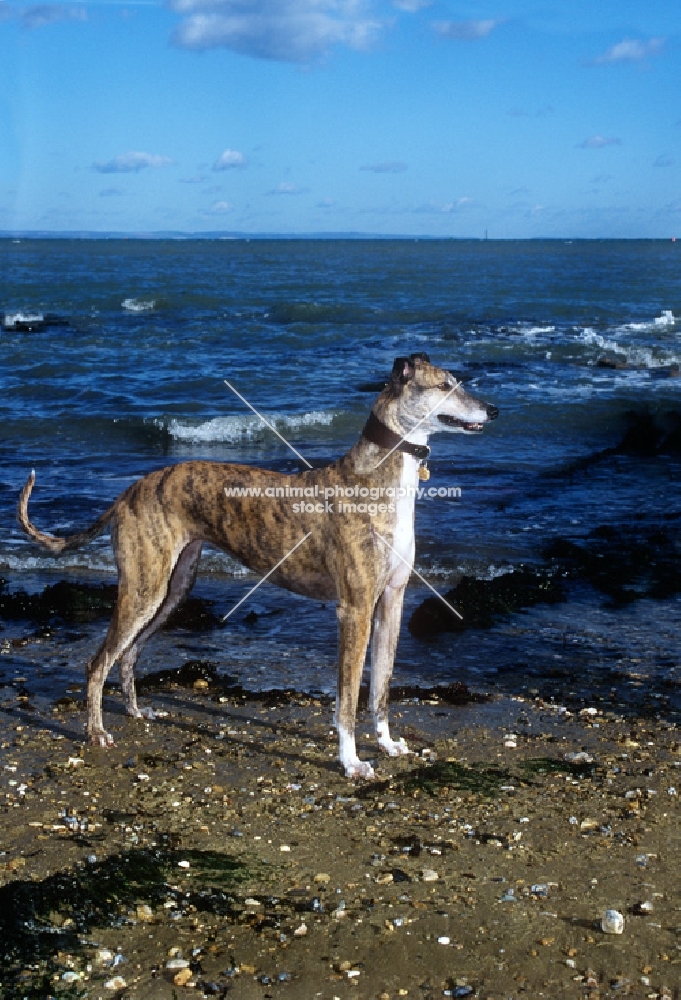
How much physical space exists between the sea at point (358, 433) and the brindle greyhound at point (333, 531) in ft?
4.42

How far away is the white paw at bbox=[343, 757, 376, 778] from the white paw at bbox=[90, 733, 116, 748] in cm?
145

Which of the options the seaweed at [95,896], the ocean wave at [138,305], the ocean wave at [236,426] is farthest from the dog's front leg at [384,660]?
the ocean wave at [138,305]

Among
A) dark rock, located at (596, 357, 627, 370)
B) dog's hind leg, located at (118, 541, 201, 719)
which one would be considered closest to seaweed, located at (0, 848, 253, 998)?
dog's hind leg, located at (118, 541, 201, 719)

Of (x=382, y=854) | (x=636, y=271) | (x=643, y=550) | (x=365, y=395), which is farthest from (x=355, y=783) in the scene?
(x=636, y=271)

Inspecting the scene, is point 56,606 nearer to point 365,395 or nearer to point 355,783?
point 355,783

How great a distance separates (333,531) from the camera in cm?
604

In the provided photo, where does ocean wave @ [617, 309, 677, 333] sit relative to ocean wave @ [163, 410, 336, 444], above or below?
above

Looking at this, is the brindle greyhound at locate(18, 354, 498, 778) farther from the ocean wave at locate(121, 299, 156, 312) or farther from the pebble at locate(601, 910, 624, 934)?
the ocean wave at locate(121, 299, 156, 312)

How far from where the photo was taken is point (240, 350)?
3180cm

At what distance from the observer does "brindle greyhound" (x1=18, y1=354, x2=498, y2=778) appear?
19.4 feet

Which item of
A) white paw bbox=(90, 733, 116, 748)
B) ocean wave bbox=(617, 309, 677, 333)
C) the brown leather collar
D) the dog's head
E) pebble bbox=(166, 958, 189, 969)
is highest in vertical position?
ocean wave bbox=(617, 309, 677, 333)

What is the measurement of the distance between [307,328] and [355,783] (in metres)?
32.5

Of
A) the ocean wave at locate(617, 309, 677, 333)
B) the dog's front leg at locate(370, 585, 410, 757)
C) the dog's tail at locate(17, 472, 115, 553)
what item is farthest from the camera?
the ocean wave at locate(617, 309, 677, 333)

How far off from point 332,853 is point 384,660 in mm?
1554
